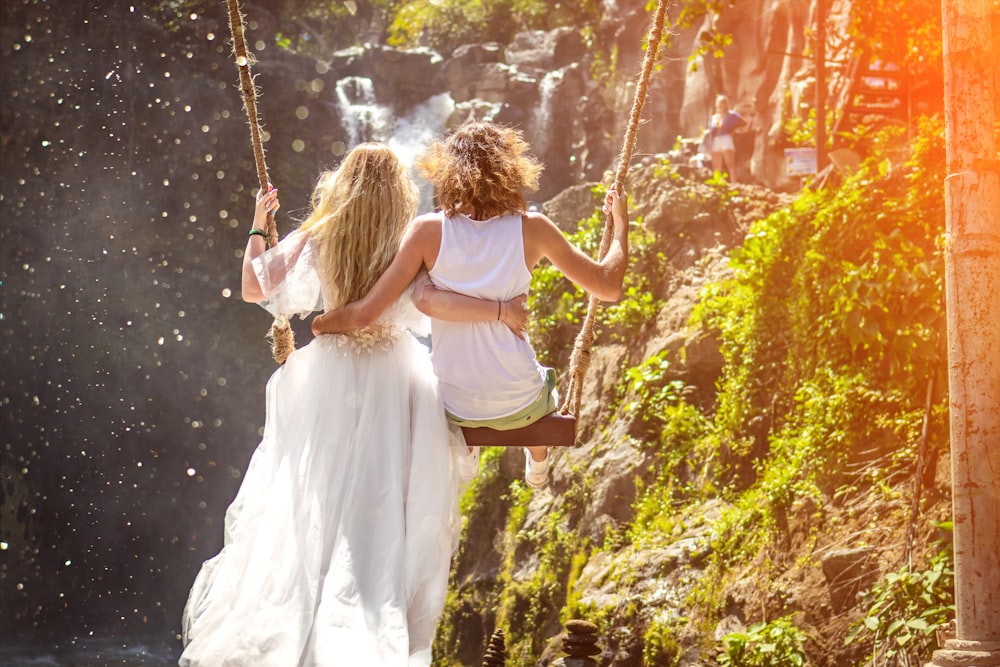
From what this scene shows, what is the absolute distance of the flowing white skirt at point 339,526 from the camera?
3768mm

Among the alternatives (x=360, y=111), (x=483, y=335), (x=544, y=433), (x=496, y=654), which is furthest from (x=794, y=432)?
(x=360, y=111)

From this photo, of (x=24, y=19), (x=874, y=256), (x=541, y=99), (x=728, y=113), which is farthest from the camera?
(x=541, y=99)

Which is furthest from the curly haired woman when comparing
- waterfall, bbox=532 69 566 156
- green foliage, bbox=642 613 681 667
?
waterfall, bbox=532 69 566 156

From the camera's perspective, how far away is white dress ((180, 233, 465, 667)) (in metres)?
3.77

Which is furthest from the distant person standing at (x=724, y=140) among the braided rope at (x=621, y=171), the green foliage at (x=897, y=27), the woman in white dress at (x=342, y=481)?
the woman in white dress at (x=342, y=481)

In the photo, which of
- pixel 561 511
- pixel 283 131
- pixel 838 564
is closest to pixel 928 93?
pixel 561 511

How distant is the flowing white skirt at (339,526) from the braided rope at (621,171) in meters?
0.93

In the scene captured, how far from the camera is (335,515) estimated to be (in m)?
4.02

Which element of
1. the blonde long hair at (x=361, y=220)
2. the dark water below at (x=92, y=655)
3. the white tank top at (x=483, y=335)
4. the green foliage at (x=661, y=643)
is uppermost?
the blonde long hair at (x=361, y=220)

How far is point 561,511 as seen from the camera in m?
9.99

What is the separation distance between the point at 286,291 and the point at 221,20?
65.2 ft

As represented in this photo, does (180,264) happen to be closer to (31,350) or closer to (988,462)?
(31,350)

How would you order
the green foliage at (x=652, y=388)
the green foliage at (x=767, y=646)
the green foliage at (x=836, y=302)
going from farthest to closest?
the green foliage at (x=652, y=388)
the green foliage at (x=836, y=302)
the green foliage at (x=767, y=646)

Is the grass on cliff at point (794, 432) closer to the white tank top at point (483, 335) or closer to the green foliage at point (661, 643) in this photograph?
the green foliage at point (661, 643)
